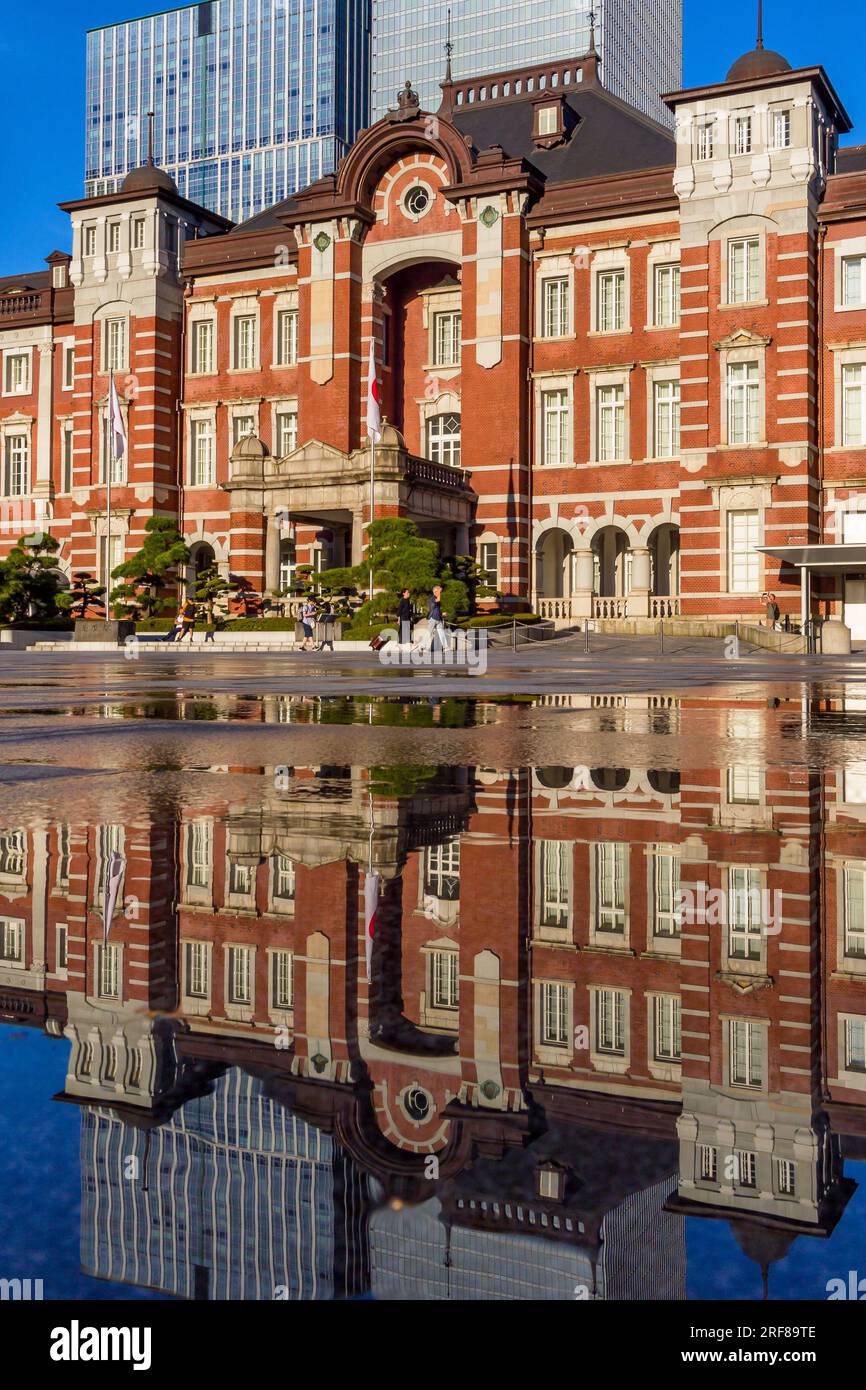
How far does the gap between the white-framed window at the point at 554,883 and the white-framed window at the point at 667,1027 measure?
0.62 metres

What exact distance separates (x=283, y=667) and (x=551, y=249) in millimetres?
23823

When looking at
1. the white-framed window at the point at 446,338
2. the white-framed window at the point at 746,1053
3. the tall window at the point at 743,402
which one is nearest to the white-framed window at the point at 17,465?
the white-framed window at the point at 446,338

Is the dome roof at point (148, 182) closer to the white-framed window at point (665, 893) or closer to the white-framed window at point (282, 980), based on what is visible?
the white-framed window at point (665, 893)

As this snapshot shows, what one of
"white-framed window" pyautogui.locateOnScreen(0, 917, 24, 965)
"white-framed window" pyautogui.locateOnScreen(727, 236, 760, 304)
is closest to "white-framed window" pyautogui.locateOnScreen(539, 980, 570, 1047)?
"white-framed window" pyautogui.locateOnScreen(0, 917, 24, 965)

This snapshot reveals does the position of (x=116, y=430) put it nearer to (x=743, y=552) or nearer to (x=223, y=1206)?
(x=743, y=552)

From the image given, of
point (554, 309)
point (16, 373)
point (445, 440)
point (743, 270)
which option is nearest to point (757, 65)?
point (743, 270)

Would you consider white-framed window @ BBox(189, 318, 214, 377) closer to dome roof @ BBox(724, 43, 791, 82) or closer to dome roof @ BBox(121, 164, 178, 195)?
dome roof @ BBox(121, 164, 178, 195)

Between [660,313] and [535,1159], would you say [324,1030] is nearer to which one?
[535,1159]

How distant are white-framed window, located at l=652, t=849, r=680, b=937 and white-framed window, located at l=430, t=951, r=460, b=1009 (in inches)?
22.6

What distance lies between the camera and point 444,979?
2.66 m

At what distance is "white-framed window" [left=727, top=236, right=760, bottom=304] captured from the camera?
37.1 m
